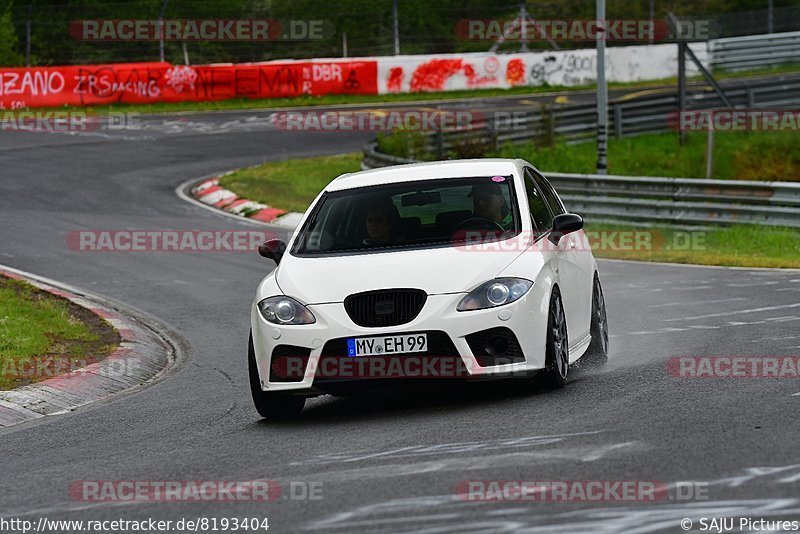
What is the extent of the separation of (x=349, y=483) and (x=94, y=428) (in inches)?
124

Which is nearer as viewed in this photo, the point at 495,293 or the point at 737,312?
the point at 495,293

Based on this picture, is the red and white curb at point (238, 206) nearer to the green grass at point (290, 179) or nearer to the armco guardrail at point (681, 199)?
the green grass at point (290, 179)

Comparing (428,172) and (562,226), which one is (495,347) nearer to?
(562,226)

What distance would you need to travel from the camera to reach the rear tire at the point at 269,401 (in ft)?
28.3

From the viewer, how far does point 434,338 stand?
26.7ft

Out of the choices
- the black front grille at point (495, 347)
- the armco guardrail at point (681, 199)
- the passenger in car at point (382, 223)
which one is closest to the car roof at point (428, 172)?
the passenger in car at point (382, 223)

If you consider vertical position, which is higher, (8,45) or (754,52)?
(8,45)

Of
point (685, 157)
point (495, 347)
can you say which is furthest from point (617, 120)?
point (495, 347)

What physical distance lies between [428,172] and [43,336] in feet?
15.3

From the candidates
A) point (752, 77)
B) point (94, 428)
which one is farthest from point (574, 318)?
point (752, 77)

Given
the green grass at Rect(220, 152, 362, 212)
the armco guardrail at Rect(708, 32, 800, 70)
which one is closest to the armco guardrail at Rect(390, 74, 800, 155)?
the green grass at Rect(220, 152, 362, 212)

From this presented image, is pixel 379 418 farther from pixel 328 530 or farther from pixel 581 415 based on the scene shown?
pixel 328 530

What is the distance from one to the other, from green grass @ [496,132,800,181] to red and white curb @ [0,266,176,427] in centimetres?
1709

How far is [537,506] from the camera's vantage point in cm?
570
